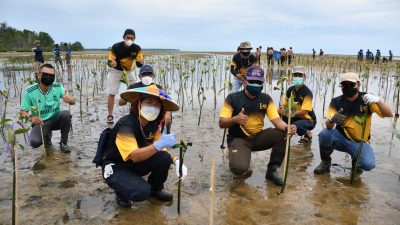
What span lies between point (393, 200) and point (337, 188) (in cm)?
64

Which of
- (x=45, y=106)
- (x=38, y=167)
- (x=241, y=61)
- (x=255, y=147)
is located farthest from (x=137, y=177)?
(x=241, y=61)

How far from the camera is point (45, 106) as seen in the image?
5.58m

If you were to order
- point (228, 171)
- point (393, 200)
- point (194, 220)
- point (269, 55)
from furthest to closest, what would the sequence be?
point (269, 55), point (228, 171), point (393, 200), point (194, 220)

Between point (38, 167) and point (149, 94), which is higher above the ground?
point (149, 94)

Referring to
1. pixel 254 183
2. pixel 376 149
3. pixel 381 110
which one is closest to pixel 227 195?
pixel 254 183

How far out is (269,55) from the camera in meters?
27.2

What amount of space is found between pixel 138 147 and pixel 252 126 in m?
1.88

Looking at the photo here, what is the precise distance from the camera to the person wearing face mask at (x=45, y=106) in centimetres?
534

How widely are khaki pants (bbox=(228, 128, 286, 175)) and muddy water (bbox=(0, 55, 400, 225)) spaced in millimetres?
250

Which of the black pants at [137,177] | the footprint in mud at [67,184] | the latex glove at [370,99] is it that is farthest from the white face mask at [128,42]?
the latex glove at [370,99]

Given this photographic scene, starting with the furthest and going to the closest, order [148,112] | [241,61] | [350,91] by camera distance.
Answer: [241,61]
[350,91]
[148,112]

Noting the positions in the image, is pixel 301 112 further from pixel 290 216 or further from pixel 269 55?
pixel 269 55

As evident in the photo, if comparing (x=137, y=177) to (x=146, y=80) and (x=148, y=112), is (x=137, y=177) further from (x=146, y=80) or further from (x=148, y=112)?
(x=146, y=80)

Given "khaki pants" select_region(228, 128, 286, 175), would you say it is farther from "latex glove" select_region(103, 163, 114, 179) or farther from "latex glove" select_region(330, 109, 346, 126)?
"latex glove" select_region(103, 163, 114, 179)
